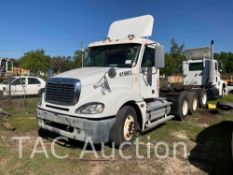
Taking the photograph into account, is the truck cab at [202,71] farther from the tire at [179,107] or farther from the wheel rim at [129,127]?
the wheel rim at [129,127]

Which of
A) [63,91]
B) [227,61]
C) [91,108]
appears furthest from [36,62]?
[91,108]

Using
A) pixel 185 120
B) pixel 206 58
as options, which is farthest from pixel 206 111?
pixel 206 58

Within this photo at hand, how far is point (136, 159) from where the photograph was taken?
5.65 meters

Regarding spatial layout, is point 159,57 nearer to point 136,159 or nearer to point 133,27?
point 133,27

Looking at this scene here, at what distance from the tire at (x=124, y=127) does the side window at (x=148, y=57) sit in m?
1.58

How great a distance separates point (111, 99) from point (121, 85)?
33.9 inches

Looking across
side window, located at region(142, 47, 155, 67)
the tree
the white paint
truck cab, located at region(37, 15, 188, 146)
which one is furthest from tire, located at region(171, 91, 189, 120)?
the tree

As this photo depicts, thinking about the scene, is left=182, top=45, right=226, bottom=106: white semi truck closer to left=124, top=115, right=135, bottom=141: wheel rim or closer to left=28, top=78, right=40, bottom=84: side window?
left=124, top=115, right=135, bottom=141: wheel rim

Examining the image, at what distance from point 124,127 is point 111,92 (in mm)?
932

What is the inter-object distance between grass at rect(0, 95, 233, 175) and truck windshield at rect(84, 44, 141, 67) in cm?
219

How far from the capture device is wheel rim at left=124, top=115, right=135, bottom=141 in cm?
630

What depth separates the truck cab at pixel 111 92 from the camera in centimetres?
562

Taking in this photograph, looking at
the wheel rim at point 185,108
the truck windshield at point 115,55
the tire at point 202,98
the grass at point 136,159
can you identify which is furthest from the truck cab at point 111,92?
the tire at point 202,98

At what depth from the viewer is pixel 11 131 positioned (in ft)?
25.0
